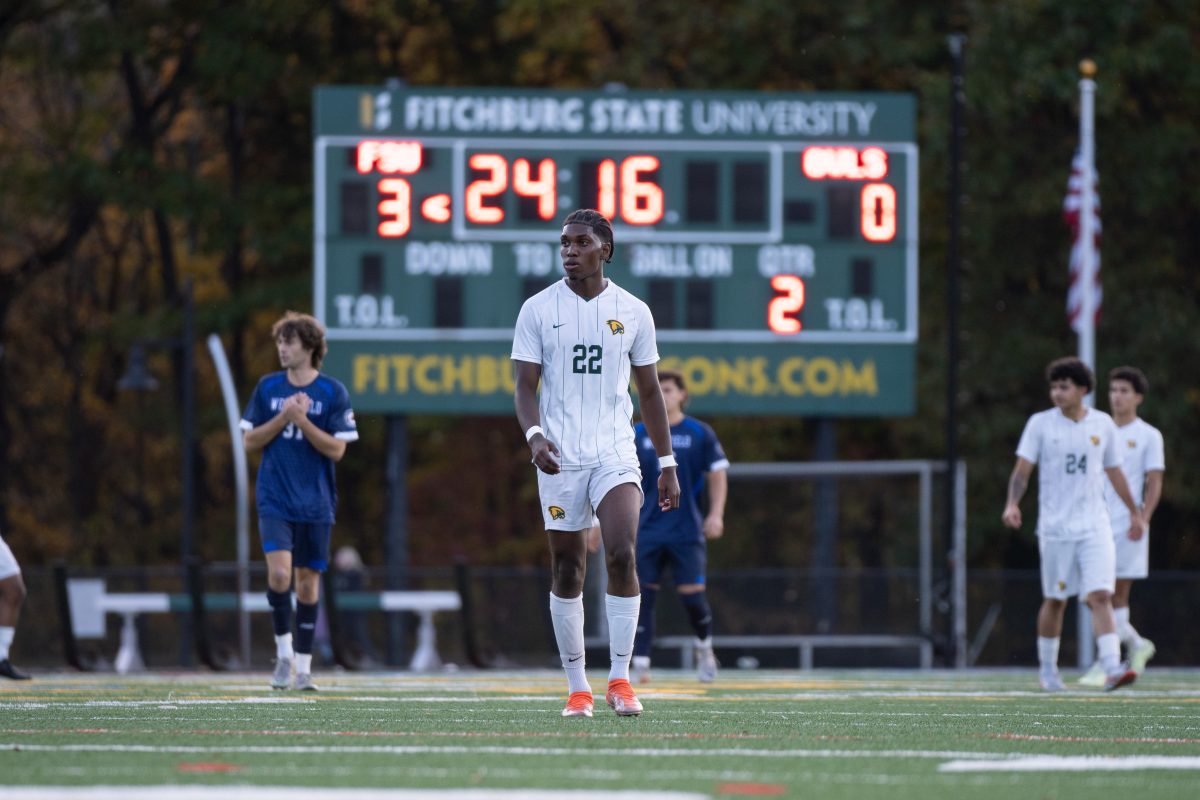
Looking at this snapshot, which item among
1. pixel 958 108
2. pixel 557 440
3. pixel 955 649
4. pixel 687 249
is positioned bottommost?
pixel 955 649

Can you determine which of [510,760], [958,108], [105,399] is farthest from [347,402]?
[105,399]

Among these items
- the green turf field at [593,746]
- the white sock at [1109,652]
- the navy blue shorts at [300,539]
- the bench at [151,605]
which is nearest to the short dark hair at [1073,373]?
the white sock at [1109,652]

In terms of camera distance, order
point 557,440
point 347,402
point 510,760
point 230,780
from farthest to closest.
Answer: point 347,402, point 557,440, point 510,760, point 230,780

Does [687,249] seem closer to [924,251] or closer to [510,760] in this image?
[924,251]

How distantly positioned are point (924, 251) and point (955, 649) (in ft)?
35.5

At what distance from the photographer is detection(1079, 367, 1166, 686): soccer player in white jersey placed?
14.3m

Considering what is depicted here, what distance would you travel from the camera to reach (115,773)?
6164 mm

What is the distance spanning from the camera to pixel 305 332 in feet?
37.6

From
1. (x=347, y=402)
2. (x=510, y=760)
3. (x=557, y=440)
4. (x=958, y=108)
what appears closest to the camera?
(x=510, y=760)

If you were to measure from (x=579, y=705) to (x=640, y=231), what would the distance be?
1273 centimetres

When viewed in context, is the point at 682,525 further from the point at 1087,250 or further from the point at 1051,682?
the point at 1087,250

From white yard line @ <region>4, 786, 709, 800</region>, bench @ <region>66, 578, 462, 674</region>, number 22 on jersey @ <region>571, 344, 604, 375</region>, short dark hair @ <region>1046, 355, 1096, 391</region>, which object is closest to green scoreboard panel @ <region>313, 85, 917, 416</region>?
bench @ <region>66, 578, 462, 674</region>

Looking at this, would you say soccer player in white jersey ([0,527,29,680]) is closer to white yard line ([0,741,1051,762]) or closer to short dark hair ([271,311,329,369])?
short dark hair ([271,311,329,369])

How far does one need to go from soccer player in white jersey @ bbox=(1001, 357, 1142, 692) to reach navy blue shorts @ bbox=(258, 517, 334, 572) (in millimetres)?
3985
